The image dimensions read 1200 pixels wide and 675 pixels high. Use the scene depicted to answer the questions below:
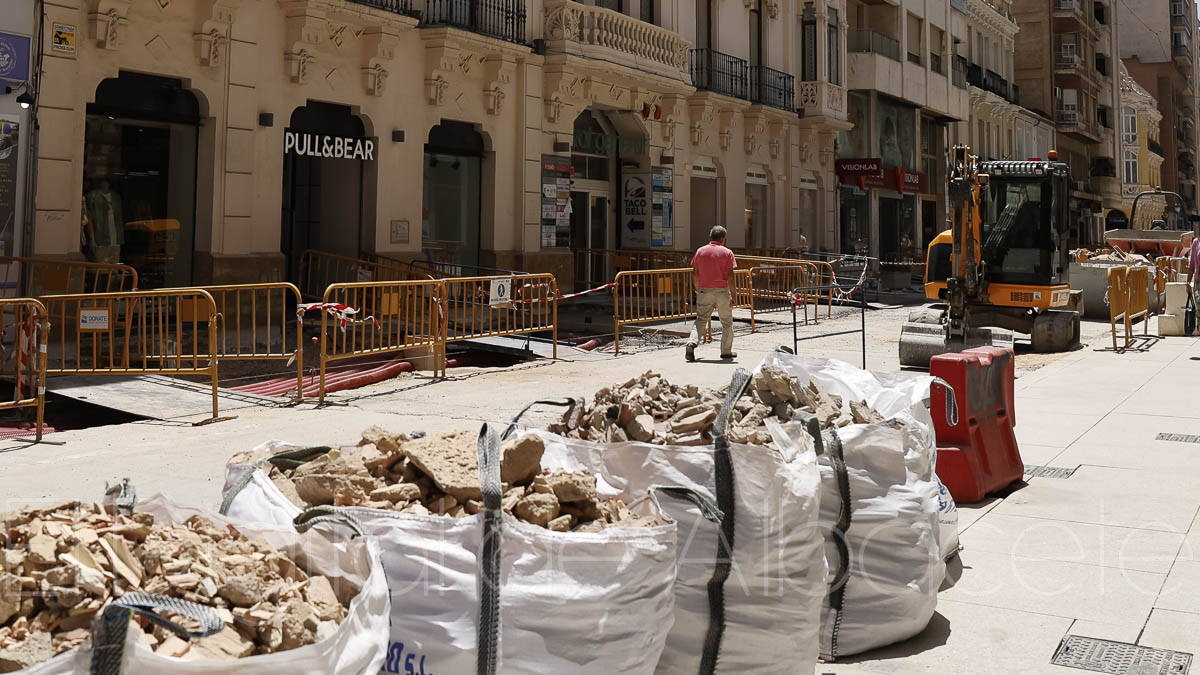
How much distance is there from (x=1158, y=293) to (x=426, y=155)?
17.6m

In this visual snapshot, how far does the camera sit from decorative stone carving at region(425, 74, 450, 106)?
19016 mm

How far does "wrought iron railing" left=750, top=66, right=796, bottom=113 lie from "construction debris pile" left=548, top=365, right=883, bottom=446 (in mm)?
24924

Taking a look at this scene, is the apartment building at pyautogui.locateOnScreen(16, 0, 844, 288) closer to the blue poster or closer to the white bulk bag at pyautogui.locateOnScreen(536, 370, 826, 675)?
the blue poster

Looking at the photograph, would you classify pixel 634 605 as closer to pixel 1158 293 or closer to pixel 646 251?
pixel 646 251

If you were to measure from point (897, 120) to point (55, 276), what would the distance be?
31788 millimetres

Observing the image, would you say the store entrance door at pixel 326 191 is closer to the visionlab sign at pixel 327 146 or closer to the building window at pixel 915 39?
the visionlab sign at pixel 327 146

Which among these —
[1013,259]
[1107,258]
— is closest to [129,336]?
[1013,259]

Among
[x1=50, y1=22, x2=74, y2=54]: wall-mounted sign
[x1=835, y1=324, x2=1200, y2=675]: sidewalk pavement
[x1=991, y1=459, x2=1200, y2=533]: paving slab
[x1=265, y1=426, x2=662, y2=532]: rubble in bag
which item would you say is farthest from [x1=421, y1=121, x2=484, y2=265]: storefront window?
[x1=265, y1=426, x2=662, y2=532]: rubble in bag

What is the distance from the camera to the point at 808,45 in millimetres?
31625

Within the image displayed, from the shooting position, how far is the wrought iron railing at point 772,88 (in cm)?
2927

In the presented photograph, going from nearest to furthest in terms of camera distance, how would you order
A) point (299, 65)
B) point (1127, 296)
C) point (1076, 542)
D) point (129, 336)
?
1. point (1076, 542)
2. point (129, 336)
3. point (299, 65)
4. point (1127, 296)

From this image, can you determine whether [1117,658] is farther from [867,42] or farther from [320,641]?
[867,42]

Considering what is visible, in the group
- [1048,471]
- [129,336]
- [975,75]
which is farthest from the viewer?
[975,75]

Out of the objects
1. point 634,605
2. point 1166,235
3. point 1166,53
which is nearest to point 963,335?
point 634,605
